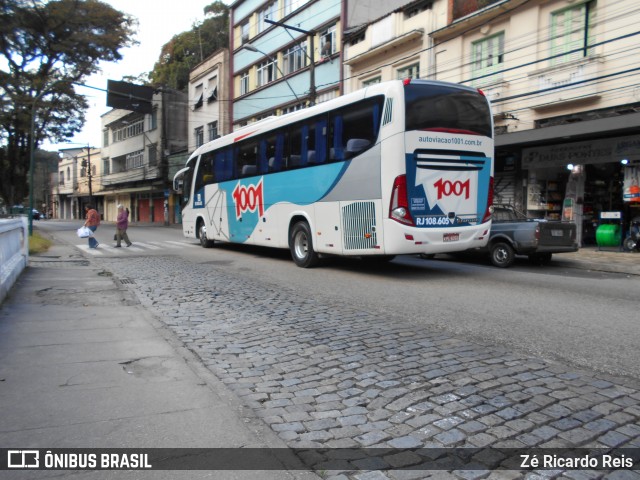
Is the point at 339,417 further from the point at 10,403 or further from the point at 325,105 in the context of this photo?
the point at 325,105

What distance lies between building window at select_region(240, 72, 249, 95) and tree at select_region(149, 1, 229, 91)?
14818 mm

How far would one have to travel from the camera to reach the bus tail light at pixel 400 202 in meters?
8.98

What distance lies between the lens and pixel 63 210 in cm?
7912

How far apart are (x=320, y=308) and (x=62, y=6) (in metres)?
33.3

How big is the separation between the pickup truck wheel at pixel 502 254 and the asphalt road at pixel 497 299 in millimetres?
240

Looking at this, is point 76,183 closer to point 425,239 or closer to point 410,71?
point 410,71

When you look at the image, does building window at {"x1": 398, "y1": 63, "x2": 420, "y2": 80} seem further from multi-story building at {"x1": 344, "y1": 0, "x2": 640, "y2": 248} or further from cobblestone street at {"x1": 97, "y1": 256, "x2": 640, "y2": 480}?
cobblestone street at {"x1": 97, "y1": 256, "x2": 640, "y2": 480}

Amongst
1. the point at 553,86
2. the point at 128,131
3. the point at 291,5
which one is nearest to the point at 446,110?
the point at 553,86

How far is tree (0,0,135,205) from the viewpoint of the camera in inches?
1255

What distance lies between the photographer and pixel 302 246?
39.1 feet

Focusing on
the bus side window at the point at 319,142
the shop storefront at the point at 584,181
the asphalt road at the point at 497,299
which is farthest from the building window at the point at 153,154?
the bus side window at the point at 319,142

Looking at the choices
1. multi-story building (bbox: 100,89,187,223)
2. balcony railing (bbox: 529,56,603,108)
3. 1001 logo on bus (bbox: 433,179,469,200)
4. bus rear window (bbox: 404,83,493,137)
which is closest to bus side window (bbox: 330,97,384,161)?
bus rear window (bbox: 404,83,493,137)

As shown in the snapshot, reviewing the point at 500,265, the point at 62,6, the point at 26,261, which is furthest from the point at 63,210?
the point at 500,265

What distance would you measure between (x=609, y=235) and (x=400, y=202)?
9507mm
